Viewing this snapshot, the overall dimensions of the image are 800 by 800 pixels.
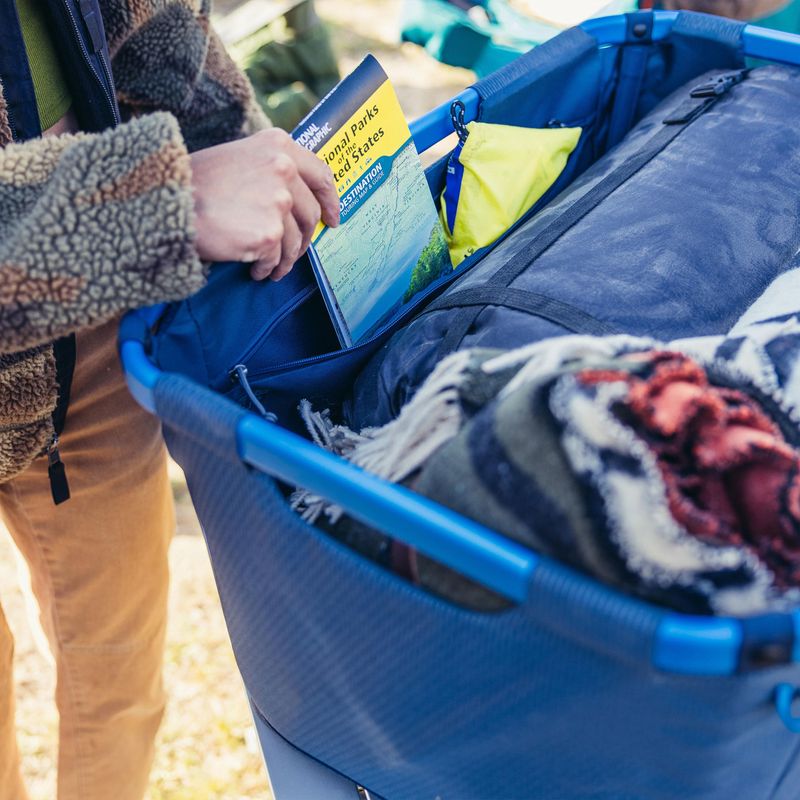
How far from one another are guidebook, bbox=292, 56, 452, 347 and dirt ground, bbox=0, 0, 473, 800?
32.7 inches

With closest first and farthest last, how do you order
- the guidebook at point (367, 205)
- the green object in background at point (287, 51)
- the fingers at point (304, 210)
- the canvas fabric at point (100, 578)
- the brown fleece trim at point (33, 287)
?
the brown fleece trim at point (33, 287), the fingers at point (304, 210), the guidebook at point (367, 205), the canvas fabric at point (100, 578), the green object in background at point (287, 51)

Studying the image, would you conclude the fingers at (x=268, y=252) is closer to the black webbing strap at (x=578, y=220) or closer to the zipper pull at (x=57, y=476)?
the black webbing strap at (x=578, y=220)

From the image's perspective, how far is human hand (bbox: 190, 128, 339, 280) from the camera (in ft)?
2.09

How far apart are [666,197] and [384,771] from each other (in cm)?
52

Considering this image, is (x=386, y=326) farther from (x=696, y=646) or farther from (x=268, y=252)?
(x=696, y=646)

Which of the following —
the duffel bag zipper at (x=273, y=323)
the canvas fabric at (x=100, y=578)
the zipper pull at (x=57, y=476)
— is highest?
the duffel bag zipper at (x=273, y=323)

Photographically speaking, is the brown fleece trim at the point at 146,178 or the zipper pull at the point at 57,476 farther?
the zipper pull at the point at 57,476

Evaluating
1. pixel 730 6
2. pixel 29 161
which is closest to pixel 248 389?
pixel 29 161

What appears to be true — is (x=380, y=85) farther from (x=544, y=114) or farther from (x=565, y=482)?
(x=565, y=482)

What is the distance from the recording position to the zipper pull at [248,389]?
2.27 feet

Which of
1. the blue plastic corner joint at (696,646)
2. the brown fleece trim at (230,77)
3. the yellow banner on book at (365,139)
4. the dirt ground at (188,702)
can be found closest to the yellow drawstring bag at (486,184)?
the yellow banner on book at (365,139)

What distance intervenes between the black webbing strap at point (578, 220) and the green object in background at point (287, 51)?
167cm

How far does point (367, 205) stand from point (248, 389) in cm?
22

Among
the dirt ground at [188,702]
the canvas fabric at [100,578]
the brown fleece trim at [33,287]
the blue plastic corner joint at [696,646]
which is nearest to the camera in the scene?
the blue plastic corner joint at [696,646]
